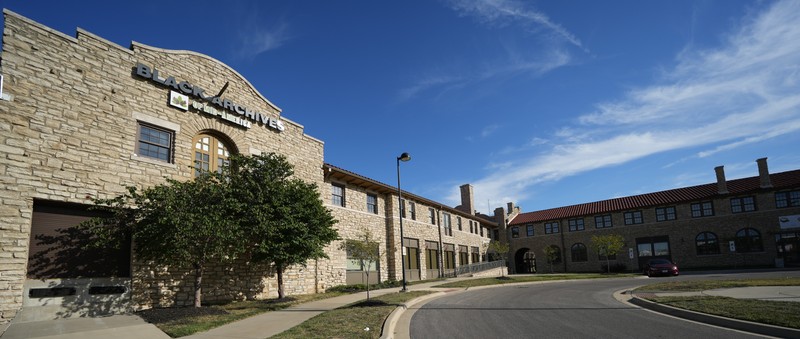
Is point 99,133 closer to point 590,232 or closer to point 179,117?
point 179,117

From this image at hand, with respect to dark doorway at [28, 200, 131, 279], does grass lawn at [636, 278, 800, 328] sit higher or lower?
lower

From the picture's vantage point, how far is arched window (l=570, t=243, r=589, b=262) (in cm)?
4838

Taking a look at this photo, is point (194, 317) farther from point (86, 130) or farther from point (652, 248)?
point (652, 248)

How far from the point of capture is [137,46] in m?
15.7

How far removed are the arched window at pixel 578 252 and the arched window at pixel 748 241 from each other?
1360 centimetres

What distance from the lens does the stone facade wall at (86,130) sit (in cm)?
1195

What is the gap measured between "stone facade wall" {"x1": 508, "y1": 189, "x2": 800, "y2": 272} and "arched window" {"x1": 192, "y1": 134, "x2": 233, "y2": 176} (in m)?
41.3

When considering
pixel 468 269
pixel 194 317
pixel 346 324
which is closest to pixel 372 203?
pixel 468 269

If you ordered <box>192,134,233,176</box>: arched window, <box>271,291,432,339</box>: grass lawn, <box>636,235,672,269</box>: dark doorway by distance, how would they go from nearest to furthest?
1. <box>271,291,432,339</box>: grass lawn
2. <box>192,134,233,176</box>: arched window
3. <box>636,235,672,269</box>: dark doorway

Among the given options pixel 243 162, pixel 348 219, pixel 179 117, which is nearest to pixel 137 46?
pixel 179 117

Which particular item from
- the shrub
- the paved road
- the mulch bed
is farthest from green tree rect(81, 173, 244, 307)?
the shrub

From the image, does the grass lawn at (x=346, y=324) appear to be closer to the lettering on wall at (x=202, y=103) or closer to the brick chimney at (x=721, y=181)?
the lettering on wall at (x=202, y=103)

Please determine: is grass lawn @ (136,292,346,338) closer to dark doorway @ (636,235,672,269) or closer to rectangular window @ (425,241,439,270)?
rectangular window @ (425,241,439,270)

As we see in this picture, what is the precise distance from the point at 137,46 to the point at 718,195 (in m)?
46.2
